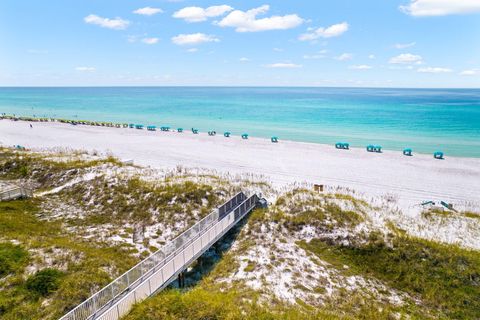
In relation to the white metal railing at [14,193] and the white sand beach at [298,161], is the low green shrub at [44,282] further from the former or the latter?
the white sand beach at [298,161]

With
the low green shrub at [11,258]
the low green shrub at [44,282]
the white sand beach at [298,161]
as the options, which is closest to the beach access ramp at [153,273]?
the low green shrub at [44,282]

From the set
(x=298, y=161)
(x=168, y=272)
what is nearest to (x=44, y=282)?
(x=168, y=272)

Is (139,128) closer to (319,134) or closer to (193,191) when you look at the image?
(319,134)

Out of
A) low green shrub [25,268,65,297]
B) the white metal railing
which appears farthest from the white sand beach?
low green shrub [25,268,65,297]

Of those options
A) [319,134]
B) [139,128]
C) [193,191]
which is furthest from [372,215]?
[139,128]

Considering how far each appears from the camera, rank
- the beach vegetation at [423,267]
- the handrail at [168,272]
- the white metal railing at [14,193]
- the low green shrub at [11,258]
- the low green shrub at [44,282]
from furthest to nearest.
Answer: the white metal railing at [14,193], the beach vegetation at [423,267], the low green shrub at [11,258], the low green shrub at [44,282], the handrail at [168,272]

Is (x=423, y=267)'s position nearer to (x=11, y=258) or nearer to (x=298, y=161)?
(x=11, y=258)

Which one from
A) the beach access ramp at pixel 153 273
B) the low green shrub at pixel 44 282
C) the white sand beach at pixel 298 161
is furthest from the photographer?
the white sand beach at pixel 298 161
